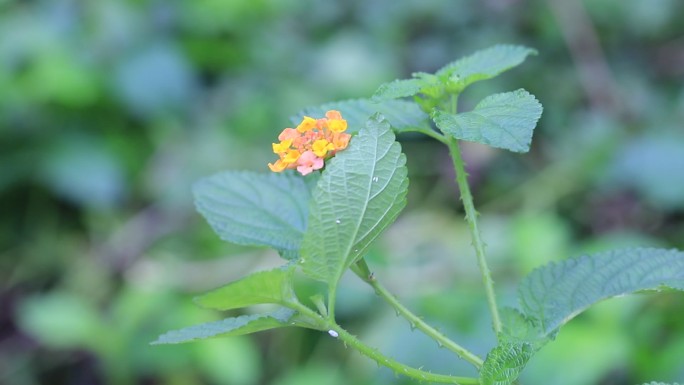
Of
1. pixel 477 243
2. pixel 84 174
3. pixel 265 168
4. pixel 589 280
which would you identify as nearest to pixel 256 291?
pixel 477 243

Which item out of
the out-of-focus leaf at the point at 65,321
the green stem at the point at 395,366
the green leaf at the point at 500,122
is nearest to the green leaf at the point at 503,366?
the green stem at the point at 395,366

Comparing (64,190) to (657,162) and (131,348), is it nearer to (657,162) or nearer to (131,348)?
(131,348)

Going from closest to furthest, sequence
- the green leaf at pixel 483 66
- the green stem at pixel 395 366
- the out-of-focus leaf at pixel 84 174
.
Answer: the green stem at pixel 395 366, the green leaf at pixel 483 66, the out-of-focus leaf at pixel 84 174

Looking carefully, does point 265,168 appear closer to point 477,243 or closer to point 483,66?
point 483,66

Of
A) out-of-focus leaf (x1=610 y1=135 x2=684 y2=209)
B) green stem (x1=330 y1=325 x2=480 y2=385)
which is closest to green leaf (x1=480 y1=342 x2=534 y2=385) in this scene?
green stem (x1=330 y1=325 x2=480 y2=385)

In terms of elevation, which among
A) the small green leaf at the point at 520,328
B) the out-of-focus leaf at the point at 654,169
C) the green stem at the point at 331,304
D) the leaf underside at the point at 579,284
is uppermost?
the green stem at the point at 331,304

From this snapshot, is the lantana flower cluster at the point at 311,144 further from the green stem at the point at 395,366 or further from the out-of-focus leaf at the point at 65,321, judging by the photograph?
the out-of-focus leaf at the point at 65,321

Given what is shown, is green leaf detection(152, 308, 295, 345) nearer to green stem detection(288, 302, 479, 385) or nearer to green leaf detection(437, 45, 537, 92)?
green stem detection(288, 302, 479, 385)
